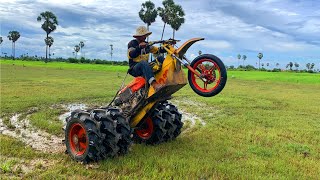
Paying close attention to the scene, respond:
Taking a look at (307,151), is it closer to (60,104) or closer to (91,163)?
(91,163)

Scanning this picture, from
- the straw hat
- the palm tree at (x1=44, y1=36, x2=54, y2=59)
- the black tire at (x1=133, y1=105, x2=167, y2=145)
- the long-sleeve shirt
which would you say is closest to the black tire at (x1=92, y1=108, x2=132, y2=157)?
the long-sleeve shirt

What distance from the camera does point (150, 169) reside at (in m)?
7.22

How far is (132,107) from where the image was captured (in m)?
8.94

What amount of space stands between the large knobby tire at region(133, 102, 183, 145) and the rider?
148 cm

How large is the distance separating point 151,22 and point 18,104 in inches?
2313

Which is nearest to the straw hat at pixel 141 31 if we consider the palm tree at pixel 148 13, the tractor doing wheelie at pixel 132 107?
the tractor doing wheelie at pixel 132 107

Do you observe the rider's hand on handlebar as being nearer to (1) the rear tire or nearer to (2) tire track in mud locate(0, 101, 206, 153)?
(1) the rear tire

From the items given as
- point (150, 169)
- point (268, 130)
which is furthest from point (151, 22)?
point (150, 169)

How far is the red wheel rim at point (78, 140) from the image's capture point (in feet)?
27.1

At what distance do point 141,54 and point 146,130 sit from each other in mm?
2386

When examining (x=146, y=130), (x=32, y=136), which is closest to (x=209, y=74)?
(x=146, y=130)

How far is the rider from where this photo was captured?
8.38 m

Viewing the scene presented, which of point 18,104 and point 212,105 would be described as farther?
point 212,105

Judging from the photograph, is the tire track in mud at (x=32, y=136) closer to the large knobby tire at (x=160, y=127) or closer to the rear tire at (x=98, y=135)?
the rear tire at (x=98, y=135)
